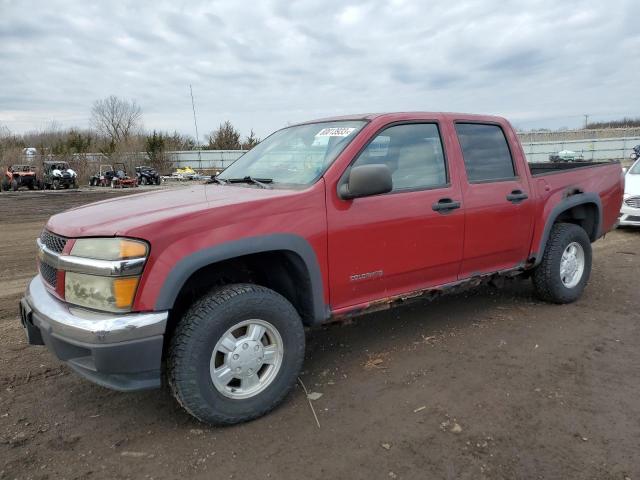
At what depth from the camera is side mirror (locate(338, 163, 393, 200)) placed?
123 inches

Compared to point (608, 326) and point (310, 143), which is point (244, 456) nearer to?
point (310, 143)

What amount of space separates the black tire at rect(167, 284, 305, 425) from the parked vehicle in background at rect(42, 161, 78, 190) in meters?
31.1

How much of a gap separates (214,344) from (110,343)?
551 mm

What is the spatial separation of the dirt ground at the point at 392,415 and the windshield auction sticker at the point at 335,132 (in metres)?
1.72

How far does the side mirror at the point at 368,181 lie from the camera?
3.12 m

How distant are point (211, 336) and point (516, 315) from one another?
327 cm

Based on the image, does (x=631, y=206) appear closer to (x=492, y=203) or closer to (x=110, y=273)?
(x=492, y=203)

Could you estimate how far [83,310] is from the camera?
8.73 feet

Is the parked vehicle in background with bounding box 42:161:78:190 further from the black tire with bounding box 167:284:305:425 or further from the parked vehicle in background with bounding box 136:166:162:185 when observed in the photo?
the black tire with bounding box 167:284:305:425

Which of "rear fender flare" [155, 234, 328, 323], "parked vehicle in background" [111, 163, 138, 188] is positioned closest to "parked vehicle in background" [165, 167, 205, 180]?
"parked vehicle in background" [111, 163, 138, 188]

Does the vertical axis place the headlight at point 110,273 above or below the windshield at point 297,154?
below

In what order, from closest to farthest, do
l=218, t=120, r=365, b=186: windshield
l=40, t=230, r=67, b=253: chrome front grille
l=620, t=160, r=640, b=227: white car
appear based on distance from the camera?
l=40, t=230, r=67, b=253: chrome front grille < l=218, t=120, r=365, b=186: windshield < l=620, t=160, r=640, b=227: white car

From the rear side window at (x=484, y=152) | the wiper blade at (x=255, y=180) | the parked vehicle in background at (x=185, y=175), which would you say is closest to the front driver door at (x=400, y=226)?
the rear side window at (x=484, y=152)

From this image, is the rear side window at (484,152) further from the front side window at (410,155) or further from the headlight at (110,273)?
the headlight at (110,273)
